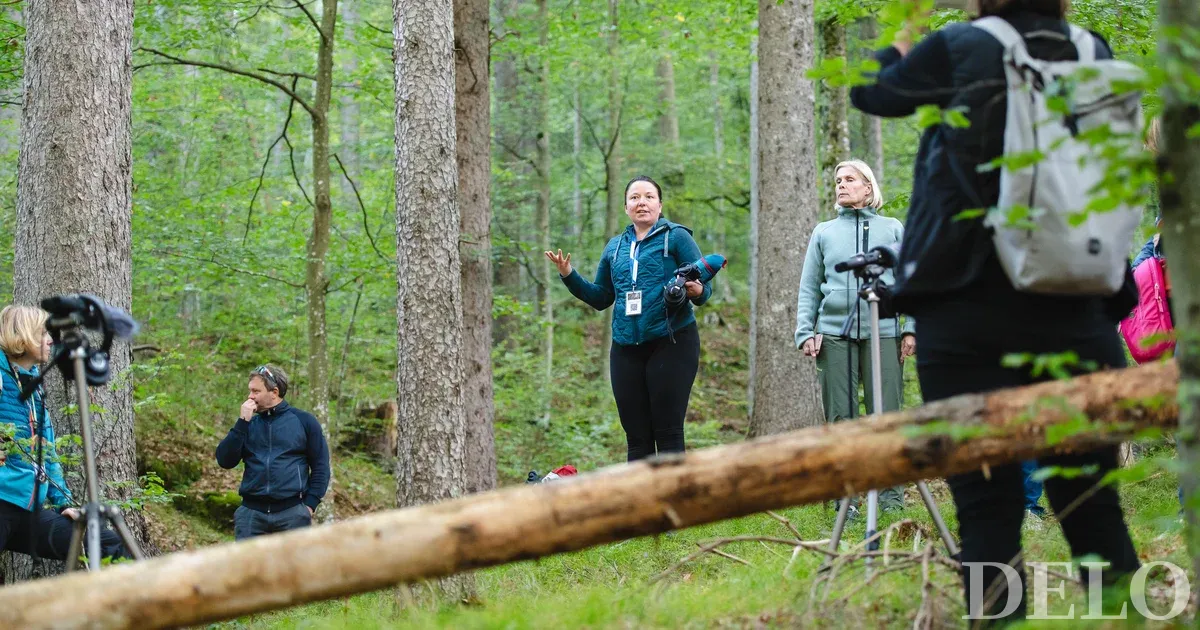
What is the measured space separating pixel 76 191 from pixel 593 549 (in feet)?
13.3

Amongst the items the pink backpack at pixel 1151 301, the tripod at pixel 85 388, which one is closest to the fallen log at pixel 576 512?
the tripod at pixel 85 388

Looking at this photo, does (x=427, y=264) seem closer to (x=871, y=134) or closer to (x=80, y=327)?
(x=80, y=327)

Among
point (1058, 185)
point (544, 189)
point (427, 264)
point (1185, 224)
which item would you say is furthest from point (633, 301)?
point (544, 189)

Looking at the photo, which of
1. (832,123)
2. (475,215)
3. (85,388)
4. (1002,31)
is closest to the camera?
(1002,31)

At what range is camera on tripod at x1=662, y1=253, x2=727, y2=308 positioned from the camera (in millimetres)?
6319

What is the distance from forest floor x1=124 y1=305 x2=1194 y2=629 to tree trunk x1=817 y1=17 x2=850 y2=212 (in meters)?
3.05

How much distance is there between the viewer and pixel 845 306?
20.9ft

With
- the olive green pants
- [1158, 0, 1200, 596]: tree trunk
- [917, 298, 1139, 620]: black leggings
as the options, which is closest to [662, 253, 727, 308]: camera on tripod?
the olive green pants

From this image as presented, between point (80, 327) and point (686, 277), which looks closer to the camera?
point (80, 327)

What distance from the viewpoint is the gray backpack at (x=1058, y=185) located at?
2820mm

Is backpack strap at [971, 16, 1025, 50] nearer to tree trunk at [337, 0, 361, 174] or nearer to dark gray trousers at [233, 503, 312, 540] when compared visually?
dark gray trousers at [233, 503, 312, 540]

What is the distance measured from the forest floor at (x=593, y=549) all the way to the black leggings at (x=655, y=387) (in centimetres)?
71

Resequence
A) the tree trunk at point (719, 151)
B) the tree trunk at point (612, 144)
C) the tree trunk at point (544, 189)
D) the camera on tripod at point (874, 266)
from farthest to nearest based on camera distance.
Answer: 1. the tree trunk at point (719, 151)
2. the tree trunk at point (612, 144)
3. the tree trunk at point (544, 189)
4. the camera on tripod at point (874, 266)

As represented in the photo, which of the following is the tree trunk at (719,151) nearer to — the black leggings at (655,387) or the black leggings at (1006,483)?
the black leggings at (655,387)
